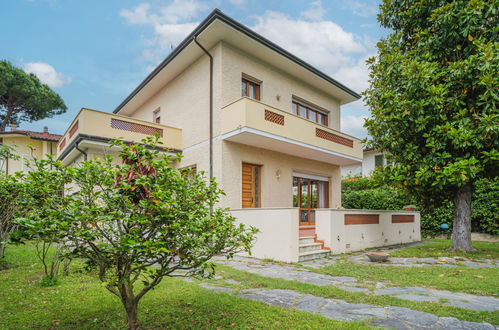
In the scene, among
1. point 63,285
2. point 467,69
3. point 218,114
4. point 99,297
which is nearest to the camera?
point 99,297

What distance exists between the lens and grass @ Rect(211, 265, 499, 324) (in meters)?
3.65

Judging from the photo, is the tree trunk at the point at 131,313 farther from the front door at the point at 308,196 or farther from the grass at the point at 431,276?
the front door at the point at 308,196

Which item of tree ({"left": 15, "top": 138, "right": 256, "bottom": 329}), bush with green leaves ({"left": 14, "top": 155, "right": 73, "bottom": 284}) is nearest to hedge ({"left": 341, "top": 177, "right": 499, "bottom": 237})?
tree ({"left": 15, "top": 138, "right": 256, "bottom": 329})

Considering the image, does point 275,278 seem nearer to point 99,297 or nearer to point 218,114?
point 99,297

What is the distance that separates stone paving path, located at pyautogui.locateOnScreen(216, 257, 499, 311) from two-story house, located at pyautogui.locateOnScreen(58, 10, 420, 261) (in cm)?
134

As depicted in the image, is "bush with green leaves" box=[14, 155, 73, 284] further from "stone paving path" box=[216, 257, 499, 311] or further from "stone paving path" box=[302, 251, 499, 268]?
"stone paving path" box=[302, 251, 499, 268]

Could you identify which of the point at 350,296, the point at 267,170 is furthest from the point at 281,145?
the point at 350,296

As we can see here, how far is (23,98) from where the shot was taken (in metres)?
24.6

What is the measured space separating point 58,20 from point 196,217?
14.3m

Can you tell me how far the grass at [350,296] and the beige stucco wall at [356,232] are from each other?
12.7 feet

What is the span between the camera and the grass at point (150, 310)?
329cm

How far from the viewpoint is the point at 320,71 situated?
42.2 feet

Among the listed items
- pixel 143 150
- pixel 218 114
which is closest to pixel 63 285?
pixel 143 150

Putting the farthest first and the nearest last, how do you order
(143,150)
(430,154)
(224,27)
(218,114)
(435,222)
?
(435,222), (218,114), (224,27), (430,154), (143,150)
